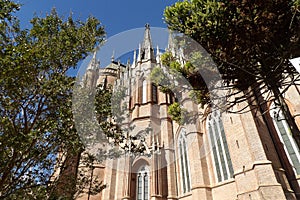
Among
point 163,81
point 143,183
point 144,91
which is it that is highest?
point 144,91

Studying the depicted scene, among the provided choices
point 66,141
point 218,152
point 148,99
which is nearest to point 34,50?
point 66,141

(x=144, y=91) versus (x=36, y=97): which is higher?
(x=144, y=91)

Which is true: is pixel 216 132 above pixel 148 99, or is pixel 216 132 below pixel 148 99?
below

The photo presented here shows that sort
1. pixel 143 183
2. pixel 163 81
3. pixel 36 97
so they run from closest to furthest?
pixel 36 97
pixel 163 81
pixel 143 183

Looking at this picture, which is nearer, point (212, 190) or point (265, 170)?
point (265, 170)

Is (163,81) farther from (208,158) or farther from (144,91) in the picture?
(144,91)

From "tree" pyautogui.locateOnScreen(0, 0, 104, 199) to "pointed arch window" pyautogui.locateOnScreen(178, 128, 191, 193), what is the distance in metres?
9.60

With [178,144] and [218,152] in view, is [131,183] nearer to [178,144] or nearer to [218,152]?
[178,144]

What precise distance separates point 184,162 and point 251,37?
1263cm

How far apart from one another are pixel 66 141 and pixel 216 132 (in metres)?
10.8

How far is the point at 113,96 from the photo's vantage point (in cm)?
924

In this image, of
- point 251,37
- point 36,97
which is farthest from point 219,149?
point 36,97

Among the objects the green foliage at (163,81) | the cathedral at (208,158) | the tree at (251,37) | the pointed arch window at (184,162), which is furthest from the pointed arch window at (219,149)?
the tree at (251,37)

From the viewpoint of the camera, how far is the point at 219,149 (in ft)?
44.4
